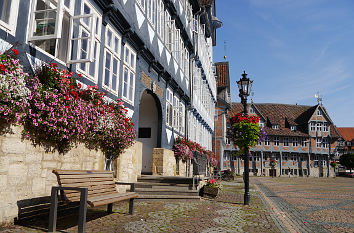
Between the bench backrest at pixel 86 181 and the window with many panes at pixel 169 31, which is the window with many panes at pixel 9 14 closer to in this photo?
the bench backrest at pixel 86 181

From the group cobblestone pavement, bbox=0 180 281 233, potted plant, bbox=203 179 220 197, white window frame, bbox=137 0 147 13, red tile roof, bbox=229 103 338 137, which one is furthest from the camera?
red tile roof, bbox=229 103 338 137

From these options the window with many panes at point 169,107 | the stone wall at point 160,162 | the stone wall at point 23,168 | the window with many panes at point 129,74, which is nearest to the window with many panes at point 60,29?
the stone wall at point 23,168

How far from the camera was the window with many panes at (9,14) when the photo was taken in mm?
4661

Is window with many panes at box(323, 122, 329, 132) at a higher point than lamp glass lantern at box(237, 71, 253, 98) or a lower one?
higher

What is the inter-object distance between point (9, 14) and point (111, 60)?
11.6 feet

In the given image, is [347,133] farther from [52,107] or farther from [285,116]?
[52,107]

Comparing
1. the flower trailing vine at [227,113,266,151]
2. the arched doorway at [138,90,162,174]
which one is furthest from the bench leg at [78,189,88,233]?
the arched doorway at [138,90,162,174]

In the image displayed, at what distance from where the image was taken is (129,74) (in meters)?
9.45

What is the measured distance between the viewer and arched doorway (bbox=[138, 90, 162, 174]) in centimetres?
1243

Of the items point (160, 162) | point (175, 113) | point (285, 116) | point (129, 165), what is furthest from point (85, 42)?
point (285, 116)

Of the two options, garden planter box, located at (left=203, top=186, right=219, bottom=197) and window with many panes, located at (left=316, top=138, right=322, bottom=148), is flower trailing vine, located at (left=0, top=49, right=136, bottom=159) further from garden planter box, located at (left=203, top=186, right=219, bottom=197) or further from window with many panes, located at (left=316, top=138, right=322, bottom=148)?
window with many panes, located at (left=316, top=138, right=322, bottom=148)

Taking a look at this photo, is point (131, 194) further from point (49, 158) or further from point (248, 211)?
point (248, 211)

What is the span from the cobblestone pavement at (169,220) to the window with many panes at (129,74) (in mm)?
3321

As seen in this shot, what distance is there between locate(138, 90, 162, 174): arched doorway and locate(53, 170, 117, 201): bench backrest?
6.40 m
